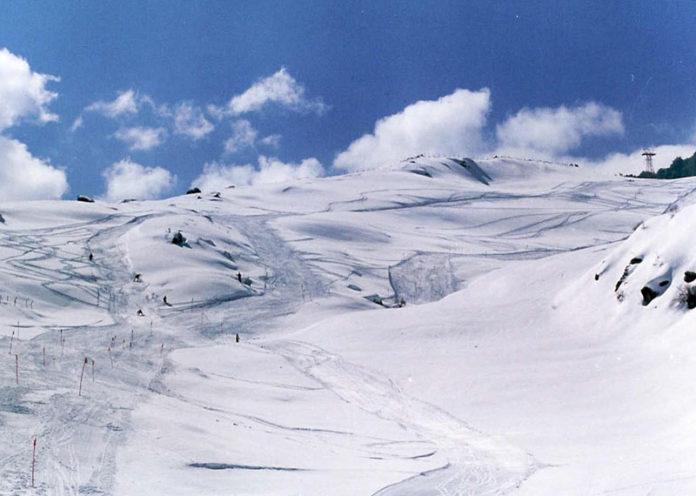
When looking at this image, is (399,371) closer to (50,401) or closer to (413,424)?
(413,424)

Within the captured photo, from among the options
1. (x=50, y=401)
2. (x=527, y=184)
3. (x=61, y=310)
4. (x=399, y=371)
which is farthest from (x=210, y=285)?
(x=527, y=184)

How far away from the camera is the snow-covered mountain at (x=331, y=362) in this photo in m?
11.7

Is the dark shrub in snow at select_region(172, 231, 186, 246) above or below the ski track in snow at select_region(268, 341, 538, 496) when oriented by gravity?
above

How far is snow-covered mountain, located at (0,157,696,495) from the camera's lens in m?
11.7

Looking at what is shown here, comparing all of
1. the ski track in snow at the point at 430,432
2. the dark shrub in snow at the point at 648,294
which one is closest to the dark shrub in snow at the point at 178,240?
the ski track in snow at the point at 430,432

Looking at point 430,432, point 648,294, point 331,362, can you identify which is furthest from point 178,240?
point 430,432

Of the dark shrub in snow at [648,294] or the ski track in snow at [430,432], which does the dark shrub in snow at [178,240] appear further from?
the dark shrub in snow at [648,294]

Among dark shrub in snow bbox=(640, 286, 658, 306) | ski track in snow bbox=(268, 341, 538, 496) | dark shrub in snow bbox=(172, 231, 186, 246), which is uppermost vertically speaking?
dark shrub in snow bbox=(172, 231, 186, 246)

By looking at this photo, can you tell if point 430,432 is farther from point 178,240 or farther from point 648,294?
point 178,240

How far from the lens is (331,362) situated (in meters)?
23.2

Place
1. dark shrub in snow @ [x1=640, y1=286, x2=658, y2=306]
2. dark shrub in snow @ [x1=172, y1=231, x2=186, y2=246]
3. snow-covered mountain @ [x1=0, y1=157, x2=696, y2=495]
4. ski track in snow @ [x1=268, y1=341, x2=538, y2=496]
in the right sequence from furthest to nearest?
dark shrub in snow @ [x1=172, y1=231, x2=186, y2=246]
dark shrub in snow @ [x1=640, y1=286, x2=658, y2=306]
snow-covered mountain @ [x1=0, y1=157, x2=696, y2=495]
ski track in snow @ [x1=268, y1=341, x2=538, y2=496]

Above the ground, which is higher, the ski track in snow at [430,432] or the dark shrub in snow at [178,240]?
the dark shrub in snow at [178,240]

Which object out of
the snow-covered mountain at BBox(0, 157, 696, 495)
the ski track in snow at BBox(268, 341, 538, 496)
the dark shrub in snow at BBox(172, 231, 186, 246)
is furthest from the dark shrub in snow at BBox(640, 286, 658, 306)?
the dark shrub in snow at BBox(172, 231, 186, 246)

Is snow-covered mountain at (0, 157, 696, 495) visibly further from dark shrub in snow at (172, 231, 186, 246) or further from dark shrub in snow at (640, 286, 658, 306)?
dark shrub in snow at (172, 231, 186, 246)
